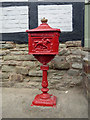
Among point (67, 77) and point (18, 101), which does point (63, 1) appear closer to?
point (67, 77)

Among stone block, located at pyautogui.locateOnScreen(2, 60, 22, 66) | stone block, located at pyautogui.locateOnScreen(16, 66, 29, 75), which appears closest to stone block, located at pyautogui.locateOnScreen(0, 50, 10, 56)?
stone block, located at pyautogui.locateOnScreen(2, 60, 22, 66)

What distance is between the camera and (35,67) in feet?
10.4

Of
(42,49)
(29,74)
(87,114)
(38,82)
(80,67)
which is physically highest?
(42,49)

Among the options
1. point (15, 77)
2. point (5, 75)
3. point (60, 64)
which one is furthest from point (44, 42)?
point (5, 75)

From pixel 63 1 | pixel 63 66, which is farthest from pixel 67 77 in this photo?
pixel 63 1

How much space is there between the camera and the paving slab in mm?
2068

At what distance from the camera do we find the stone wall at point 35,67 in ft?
10.0

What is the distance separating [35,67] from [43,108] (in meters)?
1.17

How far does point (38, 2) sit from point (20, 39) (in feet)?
3.28

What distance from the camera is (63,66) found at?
10.1 feet

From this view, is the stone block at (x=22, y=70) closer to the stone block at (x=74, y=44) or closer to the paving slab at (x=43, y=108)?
the paving slab at (x=43, y=108)

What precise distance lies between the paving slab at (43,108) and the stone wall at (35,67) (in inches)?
8.2

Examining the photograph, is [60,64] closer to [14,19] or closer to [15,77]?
[15,77]

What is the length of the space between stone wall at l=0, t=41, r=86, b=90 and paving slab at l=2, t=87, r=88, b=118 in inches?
8.2
